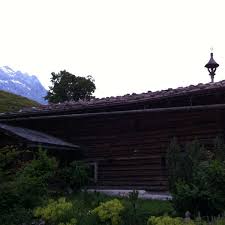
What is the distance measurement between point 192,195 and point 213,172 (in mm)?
701

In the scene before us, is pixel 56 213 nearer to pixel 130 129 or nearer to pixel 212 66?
pixel 130 129

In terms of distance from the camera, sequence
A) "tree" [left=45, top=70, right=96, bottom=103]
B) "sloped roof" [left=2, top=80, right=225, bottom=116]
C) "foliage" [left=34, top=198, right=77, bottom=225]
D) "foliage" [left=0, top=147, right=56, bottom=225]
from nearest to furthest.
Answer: "foliage" [left=34, top=198, right=77, bottom=225] < "foliage" [left=0, top=147, right=56, bottom=225] < "sloped roof" [left=2, top=80, right=225, bottom=116] < "tree" [left=45, top=70, right=96, bottom=103]

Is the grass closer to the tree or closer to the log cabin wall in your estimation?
the log cabin wall

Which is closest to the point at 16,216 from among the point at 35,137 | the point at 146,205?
the point at 146,205

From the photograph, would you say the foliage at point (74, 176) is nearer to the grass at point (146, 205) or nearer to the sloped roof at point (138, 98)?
the sloped roof at point (138, 98)

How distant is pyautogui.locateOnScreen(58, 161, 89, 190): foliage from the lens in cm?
1712

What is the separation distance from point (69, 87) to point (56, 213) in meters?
36.6

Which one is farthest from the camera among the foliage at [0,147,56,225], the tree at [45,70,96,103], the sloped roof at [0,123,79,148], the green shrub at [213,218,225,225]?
the tree at [45,70,96,103]

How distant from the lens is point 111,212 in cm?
1112

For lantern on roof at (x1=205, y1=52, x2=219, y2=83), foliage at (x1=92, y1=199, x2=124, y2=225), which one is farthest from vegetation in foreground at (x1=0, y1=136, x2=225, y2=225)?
lantern on roof at (x1=205, y1=52, x2=219, y2=83)

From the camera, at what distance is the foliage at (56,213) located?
11477 mm

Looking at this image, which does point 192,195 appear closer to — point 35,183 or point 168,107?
point 35,183

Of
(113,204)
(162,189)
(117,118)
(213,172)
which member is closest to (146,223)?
(113,204)

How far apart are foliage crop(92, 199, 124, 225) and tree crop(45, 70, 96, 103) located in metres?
36.1
